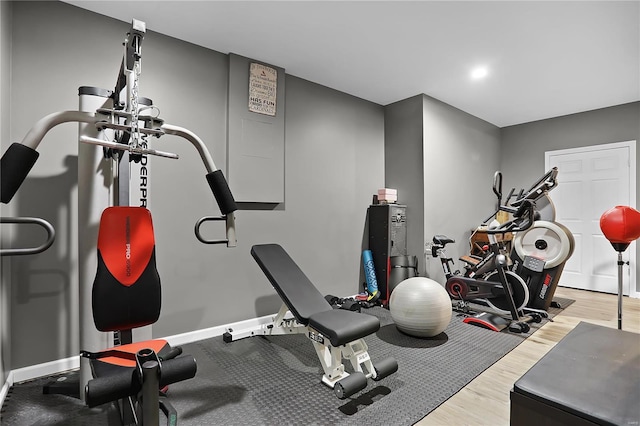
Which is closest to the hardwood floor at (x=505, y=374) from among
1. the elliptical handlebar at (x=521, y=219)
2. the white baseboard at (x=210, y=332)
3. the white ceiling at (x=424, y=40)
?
the elliptical handlebar at (x=521, y=219)

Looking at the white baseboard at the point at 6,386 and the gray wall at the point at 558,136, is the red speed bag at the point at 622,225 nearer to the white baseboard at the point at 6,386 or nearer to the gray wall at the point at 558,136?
the gray wall at the point at 558,136

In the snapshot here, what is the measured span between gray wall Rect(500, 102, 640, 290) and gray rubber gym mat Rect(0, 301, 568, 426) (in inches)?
142

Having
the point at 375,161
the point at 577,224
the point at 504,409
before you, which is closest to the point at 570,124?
the point at 577,224

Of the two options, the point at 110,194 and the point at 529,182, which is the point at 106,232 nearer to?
the point at 110,194

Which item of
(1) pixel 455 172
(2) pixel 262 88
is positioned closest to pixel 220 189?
(2) pixel 262 88

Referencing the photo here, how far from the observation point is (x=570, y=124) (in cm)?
499

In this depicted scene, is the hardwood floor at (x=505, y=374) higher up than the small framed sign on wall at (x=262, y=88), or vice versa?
the small framed sign on wall at (x=262, y=88)

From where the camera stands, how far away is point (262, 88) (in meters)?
3.27

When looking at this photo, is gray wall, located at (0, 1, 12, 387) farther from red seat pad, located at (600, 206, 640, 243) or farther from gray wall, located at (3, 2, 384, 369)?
red seat pad, located at (600, 206, 640, 243)

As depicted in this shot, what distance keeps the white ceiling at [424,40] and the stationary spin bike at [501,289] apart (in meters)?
1.50

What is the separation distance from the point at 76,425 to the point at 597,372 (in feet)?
7.69

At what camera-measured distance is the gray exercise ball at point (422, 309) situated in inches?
107

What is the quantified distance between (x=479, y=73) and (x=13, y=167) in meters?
3.98

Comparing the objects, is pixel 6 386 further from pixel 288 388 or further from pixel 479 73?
pixel 479 73
